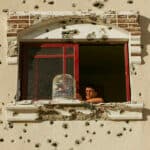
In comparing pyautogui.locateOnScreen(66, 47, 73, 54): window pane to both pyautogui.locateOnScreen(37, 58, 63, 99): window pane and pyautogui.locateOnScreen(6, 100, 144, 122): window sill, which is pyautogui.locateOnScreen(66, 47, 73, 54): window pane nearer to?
pyautogui.locateOnScreen(37, 58, 63, 99): window pane

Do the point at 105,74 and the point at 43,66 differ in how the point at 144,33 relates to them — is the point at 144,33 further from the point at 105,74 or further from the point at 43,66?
the point at 105,74

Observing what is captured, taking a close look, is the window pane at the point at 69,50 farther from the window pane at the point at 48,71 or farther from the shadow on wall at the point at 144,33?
the shadow on wall at the point at 144,33

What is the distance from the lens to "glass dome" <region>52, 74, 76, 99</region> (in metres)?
8.52

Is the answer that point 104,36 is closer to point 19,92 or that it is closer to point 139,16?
point 139,16

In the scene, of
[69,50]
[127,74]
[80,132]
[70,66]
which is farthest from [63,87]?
[127,74]

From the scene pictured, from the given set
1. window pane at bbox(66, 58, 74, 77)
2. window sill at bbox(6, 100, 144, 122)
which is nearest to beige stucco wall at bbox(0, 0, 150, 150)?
window sill at bbox(6, 100, 144, 122)

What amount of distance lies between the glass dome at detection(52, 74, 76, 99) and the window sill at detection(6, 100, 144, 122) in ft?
0.94

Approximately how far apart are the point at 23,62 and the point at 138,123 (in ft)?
6.72

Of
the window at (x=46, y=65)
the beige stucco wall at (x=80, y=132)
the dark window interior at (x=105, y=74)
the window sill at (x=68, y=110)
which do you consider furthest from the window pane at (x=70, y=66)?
the dark window interior at (x=105, y=74)

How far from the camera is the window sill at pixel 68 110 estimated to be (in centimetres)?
819

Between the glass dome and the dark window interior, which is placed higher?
the dark window interior

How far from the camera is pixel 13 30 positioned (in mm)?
8781

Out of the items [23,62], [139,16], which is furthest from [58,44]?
[139,16]

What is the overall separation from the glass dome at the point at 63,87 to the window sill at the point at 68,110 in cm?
29
